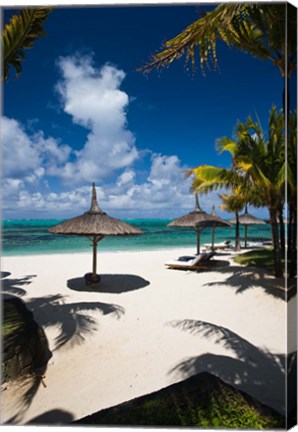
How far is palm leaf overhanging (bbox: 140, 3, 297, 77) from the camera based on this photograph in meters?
1.73

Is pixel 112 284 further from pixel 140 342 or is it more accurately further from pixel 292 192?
pixel 292 192

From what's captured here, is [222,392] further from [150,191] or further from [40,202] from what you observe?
[40,202]

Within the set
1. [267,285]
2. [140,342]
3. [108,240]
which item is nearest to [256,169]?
[267,285]

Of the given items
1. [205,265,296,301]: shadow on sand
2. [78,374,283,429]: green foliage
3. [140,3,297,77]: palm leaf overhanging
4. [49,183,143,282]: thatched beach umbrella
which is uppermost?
[140,3,297,77]: palm leaf overhanging

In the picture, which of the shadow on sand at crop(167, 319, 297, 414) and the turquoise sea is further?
the turquoise sea

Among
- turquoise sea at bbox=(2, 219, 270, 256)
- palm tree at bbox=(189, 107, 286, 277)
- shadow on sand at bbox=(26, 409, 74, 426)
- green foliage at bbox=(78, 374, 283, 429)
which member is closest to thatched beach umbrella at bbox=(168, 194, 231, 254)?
turquoise sea at bbox=(2, 219, 270, 256)

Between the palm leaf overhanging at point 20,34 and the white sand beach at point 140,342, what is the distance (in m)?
1.74

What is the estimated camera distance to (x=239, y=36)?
2158 millimetres

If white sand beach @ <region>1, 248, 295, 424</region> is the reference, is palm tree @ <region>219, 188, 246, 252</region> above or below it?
above

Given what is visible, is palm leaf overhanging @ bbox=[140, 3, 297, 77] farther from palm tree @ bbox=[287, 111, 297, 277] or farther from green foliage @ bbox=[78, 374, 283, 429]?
green foliage @ bbox=[78, 374, 283, 429]

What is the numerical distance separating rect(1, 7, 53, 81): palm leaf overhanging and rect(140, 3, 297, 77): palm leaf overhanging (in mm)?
815

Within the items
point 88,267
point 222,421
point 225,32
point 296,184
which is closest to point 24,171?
point 225,32

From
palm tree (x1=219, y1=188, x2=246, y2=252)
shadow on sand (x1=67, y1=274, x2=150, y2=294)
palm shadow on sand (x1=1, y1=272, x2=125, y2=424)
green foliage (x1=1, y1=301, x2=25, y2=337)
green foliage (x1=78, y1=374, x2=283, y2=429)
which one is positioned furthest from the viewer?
palm tree (x1=219, y1=188, x2=246, y2=252)

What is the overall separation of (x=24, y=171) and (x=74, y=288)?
1.69 metres
